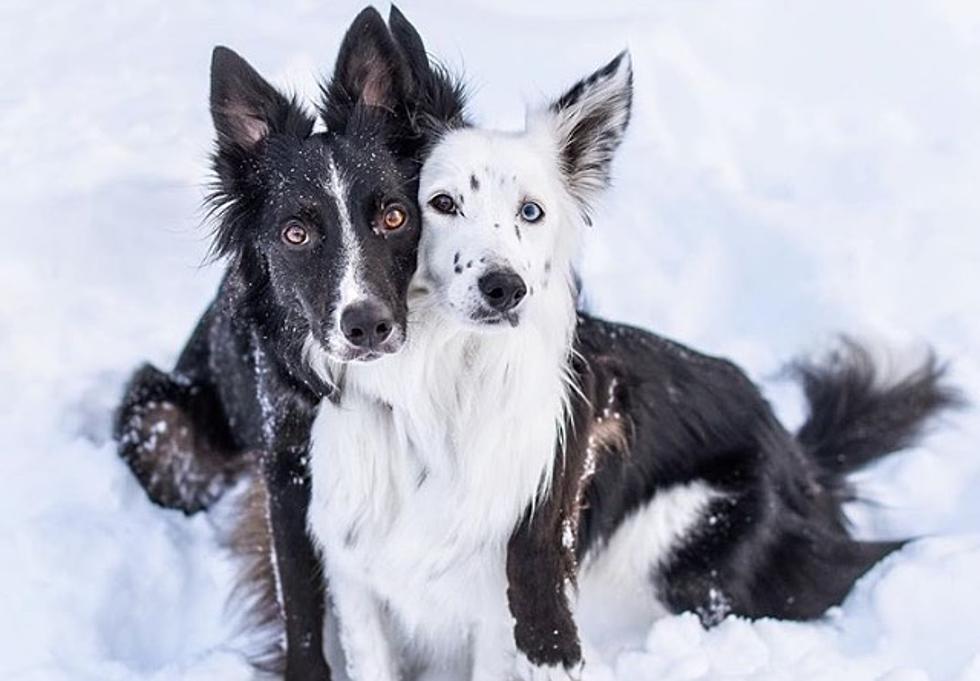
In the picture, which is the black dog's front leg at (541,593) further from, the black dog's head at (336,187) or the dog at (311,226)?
the black dog's head at (336,187)

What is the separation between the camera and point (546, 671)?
398cm

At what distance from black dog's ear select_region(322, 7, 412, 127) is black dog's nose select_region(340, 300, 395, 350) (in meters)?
0.59

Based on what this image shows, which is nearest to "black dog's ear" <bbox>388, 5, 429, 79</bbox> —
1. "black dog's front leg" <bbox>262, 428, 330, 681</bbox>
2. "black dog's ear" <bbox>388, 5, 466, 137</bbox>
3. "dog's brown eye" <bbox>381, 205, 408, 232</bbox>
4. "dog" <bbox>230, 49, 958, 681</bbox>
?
"black dog's ear" <bbox>388, 5, 466, 137</bbox>

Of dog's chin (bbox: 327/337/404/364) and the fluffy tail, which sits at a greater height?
dog's chin (bbox: 327/337/404/364)

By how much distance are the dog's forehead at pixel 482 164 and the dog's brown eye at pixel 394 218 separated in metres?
0.10

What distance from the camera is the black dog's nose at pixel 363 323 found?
3.40 metres

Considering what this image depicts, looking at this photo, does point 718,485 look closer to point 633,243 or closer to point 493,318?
point 493,318

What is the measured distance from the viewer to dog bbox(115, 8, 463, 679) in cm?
349

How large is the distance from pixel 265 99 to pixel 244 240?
0.37 metres

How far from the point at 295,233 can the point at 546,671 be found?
1425 mm

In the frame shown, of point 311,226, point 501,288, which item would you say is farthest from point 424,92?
point 501,288

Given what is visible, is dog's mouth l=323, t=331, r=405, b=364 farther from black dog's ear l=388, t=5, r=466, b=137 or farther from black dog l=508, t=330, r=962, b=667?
black dog l=508, t=330, r=962, b=667

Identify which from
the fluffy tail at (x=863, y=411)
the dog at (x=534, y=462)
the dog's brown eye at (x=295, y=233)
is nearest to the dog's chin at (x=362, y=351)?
the dog at (x=534, y=462)

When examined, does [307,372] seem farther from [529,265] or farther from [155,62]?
[155,62]
